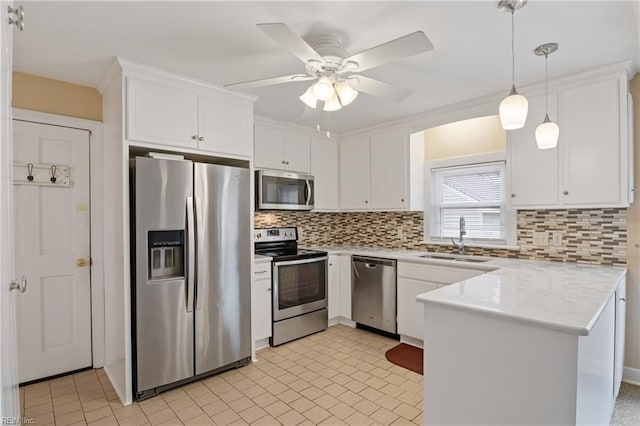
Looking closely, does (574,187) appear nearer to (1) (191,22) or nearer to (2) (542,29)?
(2) (542,29)

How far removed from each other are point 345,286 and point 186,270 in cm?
193

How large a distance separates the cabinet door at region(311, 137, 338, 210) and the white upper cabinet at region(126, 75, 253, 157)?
49.7 inches

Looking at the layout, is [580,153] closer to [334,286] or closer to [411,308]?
[411,308]

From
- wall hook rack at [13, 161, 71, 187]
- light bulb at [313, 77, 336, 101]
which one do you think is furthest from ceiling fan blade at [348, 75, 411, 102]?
wall hook rack at [13, 161, 71, 187]

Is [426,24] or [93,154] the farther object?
[93,154]

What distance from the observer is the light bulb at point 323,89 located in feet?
5.82

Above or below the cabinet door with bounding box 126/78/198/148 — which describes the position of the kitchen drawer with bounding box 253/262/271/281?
below

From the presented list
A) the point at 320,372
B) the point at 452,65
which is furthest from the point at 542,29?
the point at 320,372

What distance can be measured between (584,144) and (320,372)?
2.70 m

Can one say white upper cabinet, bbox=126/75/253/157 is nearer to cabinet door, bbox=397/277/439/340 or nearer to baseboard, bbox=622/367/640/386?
cabinet door, bbox=397/277/439/340

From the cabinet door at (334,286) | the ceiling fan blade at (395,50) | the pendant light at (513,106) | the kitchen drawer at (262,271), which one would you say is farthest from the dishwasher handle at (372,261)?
the ceiling fan blade at (395,50)

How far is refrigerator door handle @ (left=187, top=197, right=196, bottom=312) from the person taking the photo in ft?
8.27

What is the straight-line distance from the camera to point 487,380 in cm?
141

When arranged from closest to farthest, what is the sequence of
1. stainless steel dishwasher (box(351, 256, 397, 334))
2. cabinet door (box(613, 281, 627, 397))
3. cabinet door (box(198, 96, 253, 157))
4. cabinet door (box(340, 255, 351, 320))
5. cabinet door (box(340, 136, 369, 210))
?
1. cabinet door (box(613, 281, 627, 397))
2. cabinet door (box(198, 96, 253, 157))
3. stainless steel dishwasher (box(351, 256, 397, 334))
4. cabinet door (box(340, 255, 351, 320))
5. cabinet door (box(340, 136, 369, 210))
